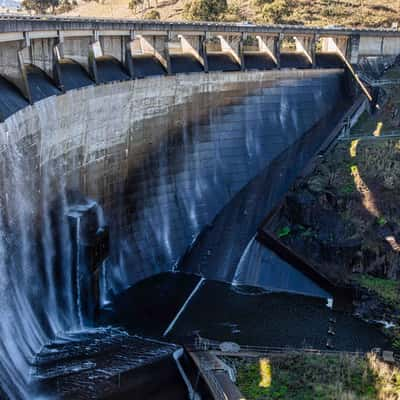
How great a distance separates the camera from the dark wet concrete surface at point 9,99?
18438mm

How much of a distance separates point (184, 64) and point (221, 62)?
245 centimetres

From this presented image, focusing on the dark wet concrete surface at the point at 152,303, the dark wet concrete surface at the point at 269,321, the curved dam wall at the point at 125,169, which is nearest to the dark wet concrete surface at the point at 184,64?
the curved dam wall at the point at 125,169

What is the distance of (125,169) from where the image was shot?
2633cm

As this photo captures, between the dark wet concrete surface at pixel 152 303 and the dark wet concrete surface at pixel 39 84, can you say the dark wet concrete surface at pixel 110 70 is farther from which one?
the dark wet concrete surface at pixel 152 303

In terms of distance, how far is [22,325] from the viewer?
766 inches

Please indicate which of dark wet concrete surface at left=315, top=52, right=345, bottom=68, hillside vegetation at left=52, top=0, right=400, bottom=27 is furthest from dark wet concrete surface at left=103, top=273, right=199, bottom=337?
hillside vegetation at left=52, top=0, right=400, bottom=27

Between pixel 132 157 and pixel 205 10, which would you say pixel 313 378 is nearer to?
pixel 132 157

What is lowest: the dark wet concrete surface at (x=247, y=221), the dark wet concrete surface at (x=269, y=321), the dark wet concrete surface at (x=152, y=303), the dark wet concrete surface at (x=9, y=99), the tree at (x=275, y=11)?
the dark wet concrete surface at (x=269, y=321)

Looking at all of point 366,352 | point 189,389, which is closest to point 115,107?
point 189,389

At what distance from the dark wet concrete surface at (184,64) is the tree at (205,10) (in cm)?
2000

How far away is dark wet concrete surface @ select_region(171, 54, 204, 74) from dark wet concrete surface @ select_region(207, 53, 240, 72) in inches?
28.7

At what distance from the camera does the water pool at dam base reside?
1948 centimetres

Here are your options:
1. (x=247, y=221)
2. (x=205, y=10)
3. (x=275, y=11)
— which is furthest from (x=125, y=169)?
(x=275, y=11)

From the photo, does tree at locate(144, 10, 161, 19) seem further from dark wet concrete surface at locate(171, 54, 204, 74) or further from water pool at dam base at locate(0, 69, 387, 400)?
dark wet concrete surface at locate(171, 54, 204, 74)
